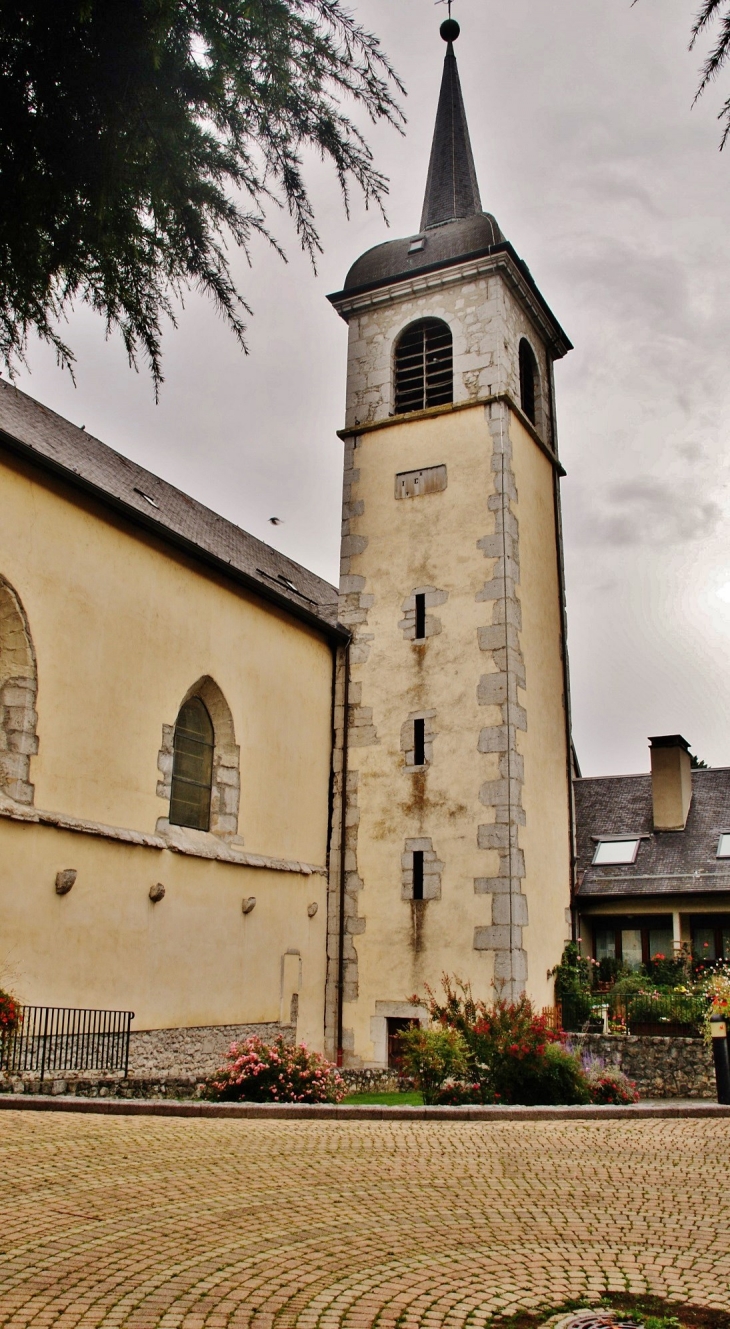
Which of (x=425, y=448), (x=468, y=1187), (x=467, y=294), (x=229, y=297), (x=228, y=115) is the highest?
(x=467, y=294)

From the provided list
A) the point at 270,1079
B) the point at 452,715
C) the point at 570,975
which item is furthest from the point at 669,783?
the point at 270,1079

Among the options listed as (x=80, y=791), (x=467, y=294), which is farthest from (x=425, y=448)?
(x=80, y=791)

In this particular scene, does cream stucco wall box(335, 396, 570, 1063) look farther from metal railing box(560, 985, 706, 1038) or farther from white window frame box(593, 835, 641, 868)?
white window frame box(593, 835, 641, 868)

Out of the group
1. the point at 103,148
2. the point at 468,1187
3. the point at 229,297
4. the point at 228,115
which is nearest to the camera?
the point at 103,148

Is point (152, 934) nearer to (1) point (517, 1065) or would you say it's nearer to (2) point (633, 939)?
(1) point (517, 1065)

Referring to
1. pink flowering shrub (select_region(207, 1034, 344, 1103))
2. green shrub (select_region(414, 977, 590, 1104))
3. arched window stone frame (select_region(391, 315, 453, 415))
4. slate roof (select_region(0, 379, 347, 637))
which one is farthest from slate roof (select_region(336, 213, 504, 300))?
pink flowering shrub (select_region(207, 1034, 344, 1103))

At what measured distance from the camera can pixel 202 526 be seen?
56.9ft

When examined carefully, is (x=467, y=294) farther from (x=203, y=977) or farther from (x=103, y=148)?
(x=103, y=148)

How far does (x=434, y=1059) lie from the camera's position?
10477 millimetres

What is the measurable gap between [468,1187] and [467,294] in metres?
16.1

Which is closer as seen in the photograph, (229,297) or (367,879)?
(229,297)

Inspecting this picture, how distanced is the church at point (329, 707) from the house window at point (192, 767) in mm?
48

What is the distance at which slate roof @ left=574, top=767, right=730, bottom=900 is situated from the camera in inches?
725

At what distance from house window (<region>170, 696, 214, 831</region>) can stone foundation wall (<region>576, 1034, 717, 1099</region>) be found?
6.29m
